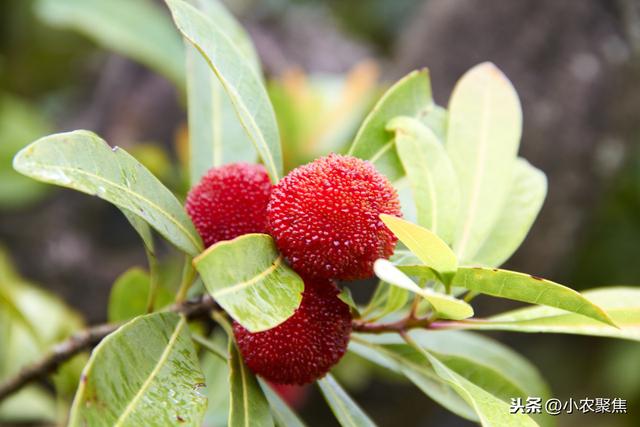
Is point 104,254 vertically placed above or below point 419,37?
below

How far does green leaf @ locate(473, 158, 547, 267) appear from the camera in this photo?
0.81 meters

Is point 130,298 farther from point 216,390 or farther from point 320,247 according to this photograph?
point 320,247

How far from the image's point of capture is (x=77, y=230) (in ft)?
6.71

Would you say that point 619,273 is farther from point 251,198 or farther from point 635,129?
point 251,198

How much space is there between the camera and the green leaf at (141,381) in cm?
51

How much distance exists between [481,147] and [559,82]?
104 cm

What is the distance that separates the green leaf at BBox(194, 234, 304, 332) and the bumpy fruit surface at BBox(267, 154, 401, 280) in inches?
0.8

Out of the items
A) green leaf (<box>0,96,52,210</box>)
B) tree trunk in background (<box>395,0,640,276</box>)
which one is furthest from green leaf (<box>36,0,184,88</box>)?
tree trunk in background (<box>395,0,640,276</box>)

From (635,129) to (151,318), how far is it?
66.2 inches

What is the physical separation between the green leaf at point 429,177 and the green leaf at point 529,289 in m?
0.11

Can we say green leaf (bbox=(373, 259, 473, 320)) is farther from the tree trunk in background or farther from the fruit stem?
the tree trunk in background

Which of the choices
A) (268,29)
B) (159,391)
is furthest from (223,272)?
(268,29)

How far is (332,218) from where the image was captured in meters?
0.61
